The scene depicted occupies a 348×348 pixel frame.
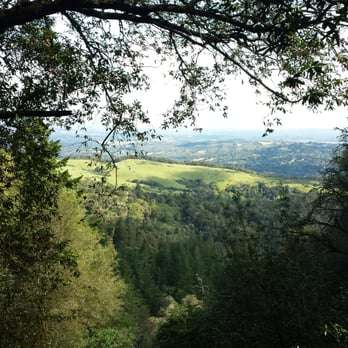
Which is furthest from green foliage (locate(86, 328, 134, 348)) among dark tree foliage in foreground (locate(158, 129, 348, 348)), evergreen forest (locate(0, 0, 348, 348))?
dark tree foliage in foreground (locate(158, 129, 348, 348))

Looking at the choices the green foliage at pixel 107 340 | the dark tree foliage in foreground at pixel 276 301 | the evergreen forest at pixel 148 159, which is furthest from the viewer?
the green foliage at pixel 107 340

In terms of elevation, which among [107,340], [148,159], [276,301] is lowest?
[107,340]

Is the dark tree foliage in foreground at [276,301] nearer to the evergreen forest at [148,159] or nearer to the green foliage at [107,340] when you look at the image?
the evergreen forest at [148,159]

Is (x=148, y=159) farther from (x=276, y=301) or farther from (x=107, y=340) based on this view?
(x=107, y=340)

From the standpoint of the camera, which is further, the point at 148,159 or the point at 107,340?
the point at 107,340

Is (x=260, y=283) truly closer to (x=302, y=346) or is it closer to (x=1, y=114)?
(x=302, y=346)

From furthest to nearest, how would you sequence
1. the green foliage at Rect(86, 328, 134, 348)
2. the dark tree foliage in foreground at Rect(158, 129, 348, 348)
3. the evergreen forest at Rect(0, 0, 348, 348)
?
the green foliage at Rect(86, 328, 134, 348), the dark tree foliage in foreground at Rect(158, 129, 348, 348), the evergreen forest at Rect(0, 0, 348, 348)

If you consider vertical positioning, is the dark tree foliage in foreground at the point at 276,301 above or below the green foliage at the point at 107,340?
above

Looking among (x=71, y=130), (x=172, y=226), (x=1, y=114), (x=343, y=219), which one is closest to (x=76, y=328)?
(x=343, y=219)

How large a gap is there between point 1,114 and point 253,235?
31.2 ft

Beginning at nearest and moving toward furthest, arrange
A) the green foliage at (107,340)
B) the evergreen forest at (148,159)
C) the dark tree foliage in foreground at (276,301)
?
1. the evergreen forest at (148,159)
2. the dark tree foliage in foreground at (276,301)
3. the green foliage at (107,340)

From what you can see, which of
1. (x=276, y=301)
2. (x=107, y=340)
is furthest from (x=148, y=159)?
(x=107, y=340)

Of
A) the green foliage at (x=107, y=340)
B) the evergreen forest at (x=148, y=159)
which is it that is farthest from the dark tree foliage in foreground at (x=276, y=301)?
the green foliage at (x=107, y=340)

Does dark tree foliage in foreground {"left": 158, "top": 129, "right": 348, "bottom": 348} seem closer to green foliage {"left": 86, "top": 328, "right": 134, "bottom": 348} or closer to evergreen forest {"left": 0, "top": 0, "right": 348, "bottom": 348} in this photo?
evergreen forest {"left": 0, "top": 0, "right": 348, "bottom": 348}
